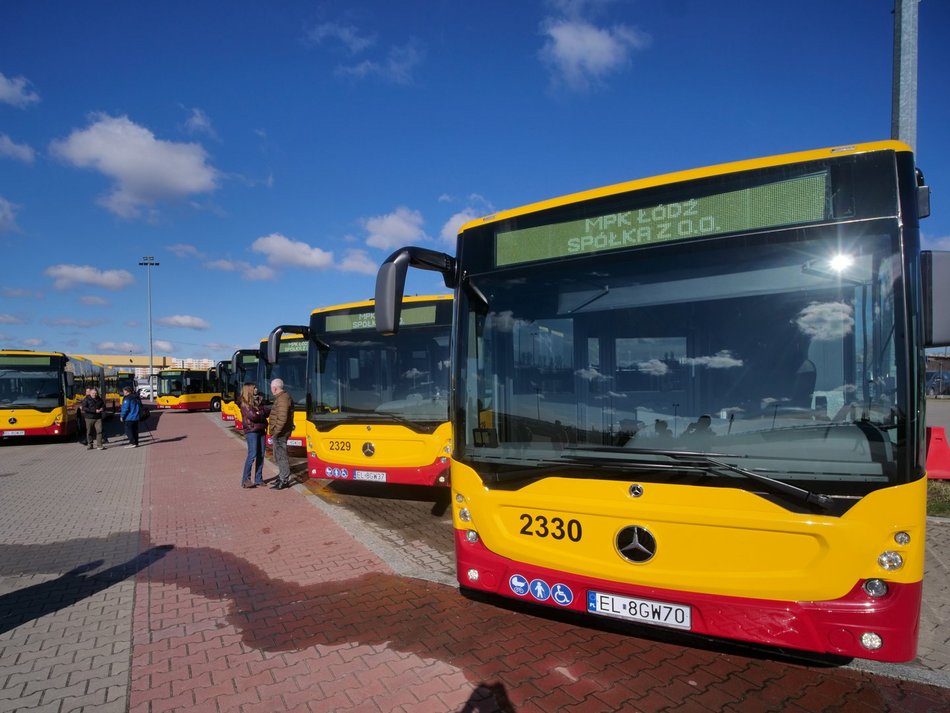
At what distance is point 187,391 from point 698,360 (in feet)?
130

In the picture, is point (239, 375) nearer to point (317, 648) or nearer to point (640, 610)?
point (317, 648)

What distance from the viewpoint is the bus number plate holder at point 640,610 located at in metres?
3.07

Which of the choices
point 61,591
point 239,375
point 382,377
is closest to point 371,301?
point 382,377

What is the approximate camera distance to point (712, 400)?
3236mm

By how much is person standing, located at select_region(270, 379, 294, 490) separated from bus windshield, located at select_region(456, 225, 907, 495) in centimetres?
587

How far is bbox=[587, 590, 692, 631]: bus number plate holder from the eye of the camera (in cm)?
307

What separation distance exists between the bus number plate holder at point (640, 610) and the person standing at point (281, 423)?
6761 millimetres

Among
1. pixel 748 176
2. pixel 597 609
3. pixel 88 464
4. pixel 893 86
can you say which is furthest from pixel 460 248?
pixel 88 464

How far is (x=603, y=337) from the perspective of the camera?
12.1 ft

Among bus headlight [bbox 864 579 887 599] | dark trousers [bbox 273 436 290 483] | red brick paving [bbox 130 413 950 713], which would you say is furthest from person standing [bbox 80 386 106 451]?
bus headlight [bbox 864 579 887 599]

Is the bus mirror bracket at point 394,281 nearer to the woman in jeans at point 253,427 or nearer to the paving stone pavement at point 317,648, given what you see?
→ the paving stone pavement at point 317,648

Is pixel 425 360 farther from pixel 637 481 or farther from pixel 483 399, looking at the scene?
pixel 637 481

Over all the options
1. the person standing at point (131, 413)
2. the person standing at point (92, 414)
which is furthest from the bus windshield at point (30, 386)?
the person standing at point (131, 413)

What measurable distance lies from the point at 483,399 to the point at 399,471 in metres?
4.00
